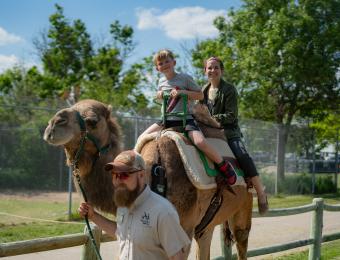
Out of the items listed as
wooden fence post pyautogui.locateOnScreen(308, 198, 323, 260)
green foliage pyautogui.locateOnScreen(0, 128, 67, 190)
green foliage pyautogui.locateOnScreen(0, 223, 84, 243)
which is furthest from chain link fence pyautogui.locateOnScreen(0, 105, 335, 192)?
wooden fence post pyautogui.locateOnScreen(308, 198, 323, 260)

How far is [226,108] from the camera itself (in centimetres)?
608

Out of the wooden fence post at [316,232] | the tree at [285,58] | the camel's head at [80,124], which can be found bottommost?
the wooden fence post at [316,232]

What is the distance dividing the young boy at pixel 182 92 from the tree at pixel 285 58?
54.3ft

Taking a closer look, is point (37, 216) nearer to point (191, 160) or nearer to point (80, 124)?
point (191, 160)

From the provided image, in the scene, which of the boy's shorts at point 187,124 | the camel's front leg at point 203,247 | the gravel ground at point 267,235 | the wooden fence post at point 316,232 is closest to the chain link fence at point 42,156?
the gravel ground at point 267,235

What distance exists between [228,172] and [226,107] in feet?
3.25

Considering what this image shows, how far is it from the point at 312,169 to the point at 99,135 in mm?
20224

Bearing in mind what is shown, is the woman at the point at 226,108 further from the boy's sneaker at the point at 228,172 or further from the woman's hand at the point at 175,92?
the woman's hand at the point at 175,92

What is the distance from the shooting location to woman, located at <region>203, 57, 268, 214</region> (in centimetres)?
606

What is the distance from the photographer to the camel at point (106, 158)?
4387 mm

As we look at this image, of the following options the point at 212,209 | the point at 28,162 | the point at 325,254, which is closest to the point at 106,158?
the point at 212,209

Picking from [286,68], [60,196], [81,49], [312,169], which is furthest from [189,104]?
[81,49]

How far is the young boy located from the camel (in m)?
0.24

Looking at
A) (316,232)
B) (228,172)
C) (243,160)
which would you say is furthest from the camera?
(316,232)
